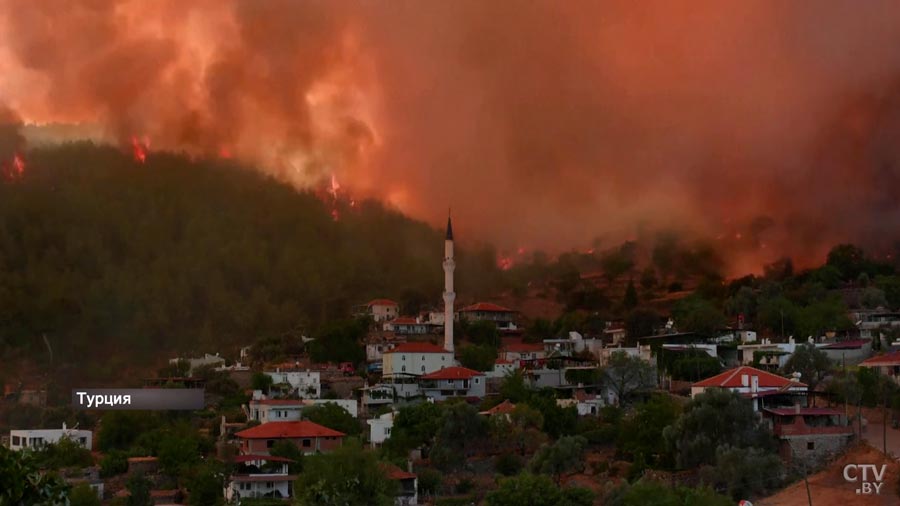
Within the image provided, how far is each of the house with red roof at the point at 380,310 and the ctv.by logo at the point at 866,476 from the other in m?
34.3

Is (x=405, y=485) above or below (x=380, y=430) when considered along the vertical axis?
below

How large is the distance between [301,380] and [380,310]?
52.7ft

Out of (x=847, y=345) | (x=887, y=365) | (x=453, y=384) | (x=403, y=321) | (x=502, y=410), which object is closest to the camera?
(x=502, y=410)

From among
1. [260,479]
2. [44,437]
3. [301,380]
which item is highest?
[301,380]

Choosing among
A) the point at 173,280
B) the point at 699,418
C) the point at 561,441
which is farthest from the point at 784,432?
the point at 173,280

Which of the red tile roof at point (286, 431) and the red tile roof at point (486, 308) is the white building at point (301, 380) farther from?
the red tile roof at point (486, 308)

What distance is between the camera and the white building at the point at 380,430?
47562mm

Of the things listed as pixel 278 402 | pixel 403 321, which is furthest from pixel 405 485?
pixel 403 321

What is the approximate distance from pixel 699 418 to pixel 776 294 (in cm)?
2503

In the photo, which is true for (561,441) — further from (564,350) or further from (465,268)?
(465,268)

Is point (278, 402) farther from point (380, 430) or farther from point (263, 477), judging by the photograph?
point (263, 477)

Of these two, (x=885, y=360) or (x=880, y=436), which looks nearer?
(x=880, y=436)

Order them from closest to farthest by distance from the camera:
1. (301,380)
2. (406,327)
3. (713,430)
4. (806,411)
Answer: (713,430)
(806,411)
(301,380)
(406,327)

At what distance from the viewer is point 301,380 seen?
56.1 metres
